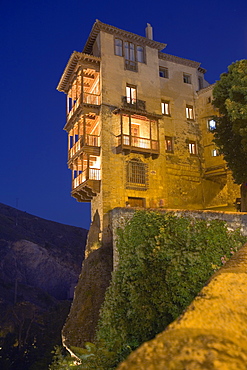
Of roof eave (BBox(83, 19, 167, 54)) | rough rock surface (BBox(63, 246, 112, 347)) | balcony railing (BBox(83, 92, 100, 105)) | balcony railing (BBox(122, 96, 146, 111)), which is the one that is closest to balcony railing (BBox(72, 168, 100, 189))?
rough rock surface (BBox(63, 246, 112, 347))

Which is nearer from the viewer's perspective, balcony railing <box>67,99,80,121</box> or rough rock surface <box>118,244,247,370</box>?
rough rock surface <box>118,244,247,370</box>

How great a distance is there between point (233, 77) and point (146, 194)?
417 inches

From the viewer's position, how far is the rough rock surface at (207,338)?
8.27ft

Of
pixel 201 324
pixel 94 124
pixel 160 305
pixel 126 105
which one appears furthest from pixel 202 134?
pixel 201 324

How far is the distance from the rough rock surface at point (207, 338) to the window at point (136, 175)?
21394 millimetres

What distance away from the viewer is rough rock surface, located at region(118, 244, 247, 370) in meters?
2.52

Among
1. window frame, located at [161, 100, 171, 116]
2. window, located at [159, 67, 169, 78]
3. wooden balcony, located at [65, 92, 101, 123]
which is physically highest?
window, located at [159, 67, 169, 78]

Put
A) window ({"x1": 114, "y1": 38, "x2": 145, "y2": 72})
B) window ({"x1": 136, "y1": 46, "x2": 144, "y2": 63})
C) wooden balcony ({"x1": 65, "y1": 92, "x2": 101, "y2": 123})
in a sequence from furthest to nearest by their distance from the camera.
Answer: window ({"x1": 136, "y1": 46, "x2": 144, "y2": 63}) → window ({"x1": 114, "y1": 38, "x2": 145, "y2": 72}) → wooden balcony ({"x1": 65, "y1": 92, "x2": 101, "y2": 123})

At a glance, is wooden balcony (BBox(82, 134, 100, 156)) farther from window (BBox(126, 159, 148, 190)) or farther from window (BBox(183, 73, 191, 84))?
window (BBox(183, 73, 191, 84))

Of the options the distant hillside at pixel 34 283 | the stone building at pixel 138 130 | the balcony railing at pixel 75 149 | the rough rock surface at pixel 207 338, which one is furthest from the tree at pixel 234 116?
the distant hillside at pixel 34 283

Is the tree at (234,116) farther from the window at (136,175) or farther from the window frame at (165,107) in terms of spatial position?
the window frame at (165,107)

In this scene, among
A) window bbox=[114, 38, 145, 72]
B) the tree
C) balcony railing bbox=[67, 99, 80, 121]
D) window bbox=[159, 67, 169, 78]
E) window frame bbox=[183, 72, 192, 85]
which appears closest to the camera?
the tree

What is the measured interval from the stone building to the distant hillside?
1577cm

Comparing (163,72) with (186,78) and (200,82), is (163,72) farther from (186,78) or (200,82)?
(200,82)
